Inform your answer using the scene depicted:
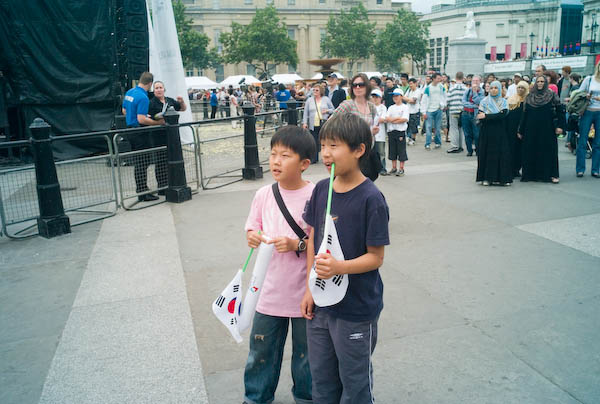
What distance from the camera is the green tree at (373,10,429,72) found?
75500mm

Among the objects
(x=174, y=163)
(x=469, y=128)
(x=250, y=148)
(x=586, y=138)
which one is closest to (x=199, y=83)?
(x=469, y=128)

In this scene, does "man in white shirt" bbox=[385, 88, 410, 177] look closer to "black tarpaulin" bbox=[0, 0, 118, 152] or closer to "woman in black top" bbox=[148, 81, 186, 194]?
"woman in black top" bbox=[148, 81, 186, 194]

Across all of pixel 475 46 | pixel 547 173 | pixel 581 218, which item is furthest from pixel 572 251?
pixel 475 46

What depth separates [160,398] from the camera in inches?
120

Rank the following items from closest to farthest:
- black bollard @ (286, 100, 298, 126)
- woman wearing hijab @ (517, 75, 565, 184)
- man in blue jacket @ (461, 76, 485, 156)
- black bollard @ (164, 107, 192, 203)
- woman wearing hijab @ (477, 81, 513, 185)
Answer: black bollard @ (164, 107, 192, 203)
woman wearing hijab @ (477, 81, 513, 185)
woman wearing hijab @ (517, 75, 565, 184)
black bollard @ (286, 100, 298, 126)
man in blue jacket @ (461, 76, 485, 156)

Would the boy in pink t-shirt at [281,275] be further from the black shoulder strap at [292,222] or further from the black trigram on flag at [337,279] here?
the black trigram on flag at [337,279]

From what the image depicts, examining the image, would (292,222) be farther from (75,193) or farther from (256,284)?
(75,193)

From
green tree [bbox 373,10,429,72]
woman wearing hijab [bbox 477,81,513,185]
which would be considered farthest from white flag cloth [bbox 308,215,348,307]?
green tree [bbox 373,10,429,72]

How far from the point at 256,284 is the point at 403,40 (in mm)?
78962

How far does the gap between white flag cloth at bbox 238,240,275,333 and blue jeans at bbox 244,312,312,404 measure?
109 millimetres

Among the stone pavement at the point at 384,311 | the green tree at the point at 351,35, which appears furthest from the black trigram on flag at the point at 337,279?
the green tree at the point at 351,35

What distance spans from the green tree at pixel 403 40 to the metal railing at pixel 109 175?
7135cm

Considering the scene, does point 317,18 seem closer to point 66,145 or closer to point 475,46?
point 475,46

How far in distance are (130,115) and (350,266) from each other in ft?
25.0
